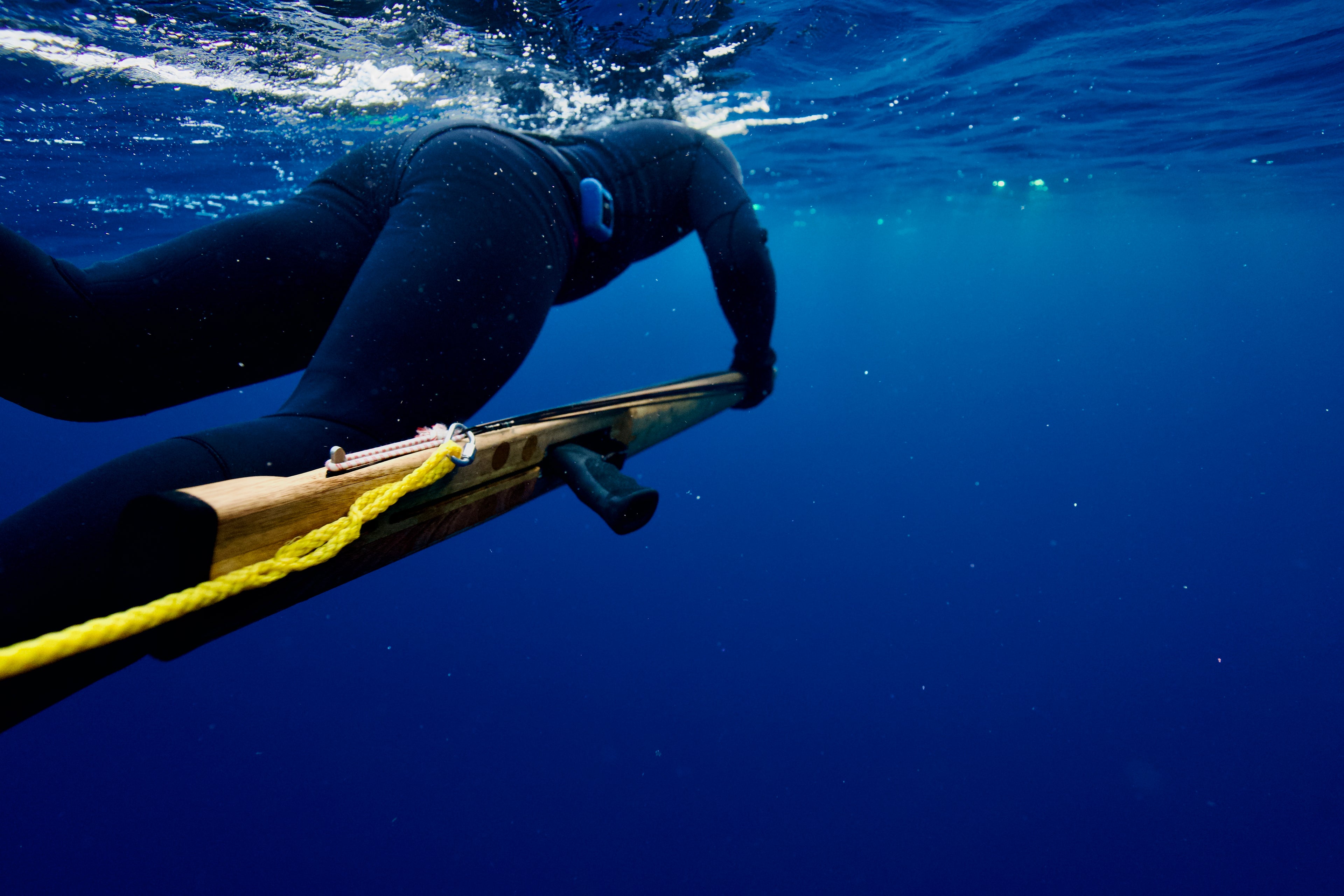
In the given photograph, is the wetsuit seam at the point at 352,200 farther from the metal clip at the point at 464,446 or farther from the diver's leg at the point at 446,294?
the metal clip at the point at 464,446

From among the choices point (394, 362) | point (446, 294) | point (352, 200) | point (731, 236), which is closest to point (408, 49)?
point (352, 200)

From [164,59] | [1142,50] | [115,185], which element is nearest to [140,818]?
[115,185]

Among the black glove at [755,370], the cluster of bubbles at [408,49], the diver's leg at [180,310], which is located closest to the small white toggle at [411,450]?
the diver's leg at [180,310]

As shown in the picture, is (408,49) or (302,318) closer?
(302,318)

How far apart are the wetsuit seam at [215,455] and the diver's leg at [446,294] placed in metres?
0.18

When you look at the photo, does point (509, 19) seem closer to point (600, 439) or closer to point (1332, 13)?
point (600, 439)

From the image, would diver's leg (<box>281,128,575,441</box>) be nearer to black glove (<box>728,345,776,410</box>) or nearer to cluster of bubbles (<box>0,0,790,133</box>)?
black glove (<box>728,345,776,410</box>)

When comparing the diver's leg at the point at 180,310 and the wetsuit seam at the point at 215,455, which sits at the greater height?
the diver's leg at the point at 180,310

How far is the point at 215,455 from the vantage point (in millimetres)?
1050

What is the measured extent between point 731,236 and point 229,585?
2.05 m

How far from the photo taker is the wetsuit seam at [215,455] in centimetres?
103

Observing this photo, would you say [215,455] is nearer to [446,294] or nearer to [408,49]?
[446,294]

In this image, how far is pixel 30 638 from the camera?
2.56 ft

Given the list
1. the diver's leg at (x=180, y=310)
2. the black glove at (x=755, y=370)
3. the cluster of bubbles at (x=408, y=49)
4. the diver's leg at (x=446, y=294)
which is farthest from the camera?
the cluster of bubbles at (x=408, y=49)
